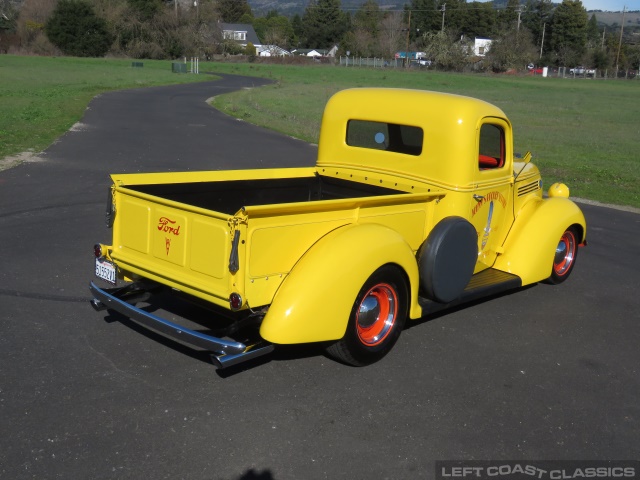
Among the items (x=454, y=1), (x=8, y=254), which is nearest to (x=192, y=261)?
(x=8, y=254)

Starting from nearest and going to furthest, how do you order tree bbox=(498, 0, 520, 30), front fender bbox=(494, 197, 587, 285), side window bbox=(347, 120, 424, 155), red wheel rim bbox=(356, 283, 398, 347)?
red wheel rim bbox=(356, 283, 398, 347) → side window bbox=(347, 120, 424, 155) → front fender bbox=(494, 197, 587, 285) → tree bbox=(498, 0, 520, 30)

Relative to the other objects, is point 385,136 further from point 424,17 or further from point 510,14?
point 510,14

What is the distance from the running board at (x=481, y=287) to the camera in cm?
558

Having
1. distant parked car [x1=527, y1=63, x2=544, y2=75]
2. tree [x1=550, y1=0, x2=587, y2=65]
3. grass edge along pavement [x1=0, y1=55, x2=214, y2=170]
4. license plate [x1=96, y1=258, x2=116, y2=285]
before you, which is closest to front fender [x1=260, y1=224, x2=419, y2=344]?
license plate [x1=96, y1=258, x2=116, y2=285]

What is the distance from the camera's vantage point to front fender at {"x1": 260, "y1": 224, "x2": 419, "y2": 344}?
4.48 metres

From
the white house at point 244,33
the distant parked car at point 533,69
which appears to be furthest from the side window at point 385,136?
the white house at point 244,33

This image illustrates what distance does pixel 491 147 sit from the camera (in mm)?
6523

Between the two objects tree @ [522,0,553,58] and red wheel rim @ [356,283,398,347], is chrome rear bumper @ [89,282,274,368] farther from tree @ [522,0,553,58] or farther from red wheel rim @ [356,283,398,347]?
tree @ [522,0,553,58]

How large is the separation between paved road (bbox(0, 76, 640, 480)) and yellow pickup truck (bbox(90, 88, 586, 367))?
31cm

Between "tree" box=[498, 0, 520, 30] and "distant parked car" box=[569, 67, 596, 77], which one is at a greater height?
"tree" box=[498, 0, 520, 30]

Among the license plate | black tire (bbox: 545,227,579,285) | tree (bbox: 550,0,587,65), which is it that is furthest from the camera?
tree (bbox: 550,0,587,65)

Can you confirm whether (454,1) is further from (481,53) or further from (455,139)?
(455,139)

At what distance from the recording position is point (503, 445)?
4.16 m

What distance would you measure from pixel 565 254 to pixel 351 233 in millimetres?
3551
